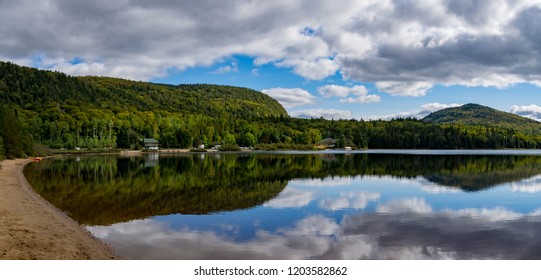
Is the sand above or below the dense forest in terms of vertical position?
below

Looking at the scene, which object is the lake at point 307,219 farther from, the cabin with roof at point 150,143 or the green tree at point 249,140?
the green tree at point 249,140

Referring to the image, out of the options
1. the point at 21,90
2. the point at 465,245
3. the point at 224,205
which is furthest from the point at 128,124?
the point at 465,245

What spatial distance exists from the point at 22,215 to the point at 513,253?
19238mm

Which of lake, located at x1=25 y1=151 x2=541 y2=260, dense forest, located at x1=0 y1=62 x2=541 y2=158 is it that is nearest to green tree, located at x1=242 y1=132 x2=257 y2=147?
dense forest, located at x1=0 y1=62 x2=541 y2=158

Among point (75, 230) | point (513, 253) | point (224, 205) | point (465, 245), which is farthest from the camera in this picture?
point (224, 205)

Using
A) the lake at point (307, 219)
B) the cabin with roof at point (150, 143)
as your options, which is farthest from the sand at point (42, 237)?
the cabin with roof at point (150, 143)

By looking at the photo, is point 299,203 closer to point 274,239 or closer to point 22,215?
point 274,239

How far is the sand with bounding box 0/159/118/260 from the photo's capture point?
502 inches

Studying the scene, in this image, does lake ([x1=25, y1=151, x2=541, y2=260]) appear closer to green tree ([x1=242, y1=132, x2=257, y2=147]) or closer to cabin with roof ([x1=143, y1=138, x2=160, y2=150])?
cabin with roof ([x1=143, y1=138, x2=160, y2=150])

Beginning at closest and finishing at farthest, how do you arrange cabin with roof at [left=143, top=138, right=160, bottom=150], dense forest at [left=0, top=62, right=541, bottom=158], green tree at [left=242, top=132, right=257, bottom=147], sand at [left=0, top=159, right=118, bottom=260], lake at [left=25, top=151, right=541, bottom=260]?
sand at [left=0, top=159, right=118, bottom=260] < lake at [left=25, top=151, right=541, bottom=260] < dense forest at [left=0, top=62, right=541, bottom=158] < cabin with roof at [left=143, top=138, right=160, bottom=150] < green tree at [left=242, top=132, right=257, bottom=147]

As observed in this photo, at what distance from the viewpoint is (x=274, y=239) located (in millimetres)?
16297

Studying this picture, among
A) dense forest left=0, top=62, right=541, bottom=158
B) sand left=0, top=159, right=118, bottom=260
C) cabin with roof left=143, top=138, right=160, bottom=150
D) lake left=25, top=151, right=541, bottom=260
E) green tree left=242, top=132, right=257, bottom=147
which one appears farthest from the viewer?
green tree left=242, top=132, right=257, bottom=147

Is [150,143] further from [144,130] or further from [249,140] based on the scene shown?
[249,140]

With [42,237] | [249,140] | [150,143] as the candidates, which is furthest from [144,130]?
[42,237]
